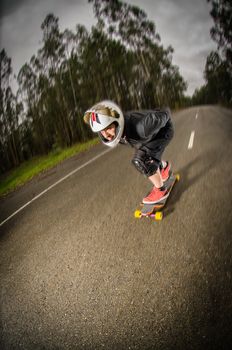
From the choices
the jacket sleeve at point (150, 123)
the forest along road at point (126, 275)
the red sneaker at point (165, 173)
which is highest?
the jacket sleeve at point (150, 123)

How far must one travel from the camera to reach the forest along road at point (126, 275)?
1.78 meters

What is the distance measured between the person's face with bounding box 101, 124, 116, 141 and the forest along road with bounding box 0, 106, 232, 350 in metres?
1.30

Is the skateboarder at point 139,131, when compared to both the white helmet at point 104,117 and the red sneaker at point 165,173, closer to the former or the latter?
the white helmet at point 104,117

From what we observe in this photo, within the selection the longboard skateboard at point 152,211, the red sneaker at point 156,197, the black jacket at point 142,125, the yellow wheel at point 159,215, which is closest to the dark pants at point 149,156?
the black jacket at point 142,125

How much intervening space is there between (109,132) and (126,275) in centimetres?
167

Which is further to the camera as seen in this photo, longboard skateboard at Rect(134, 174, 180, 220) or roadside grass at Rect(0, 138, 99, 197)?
roadside grass at Rect(0, 138, 99, 197)

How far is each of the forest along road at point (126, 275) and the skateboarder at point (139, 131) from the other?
651 mm

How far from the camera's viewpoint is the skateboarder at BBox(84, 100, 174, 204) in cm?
272

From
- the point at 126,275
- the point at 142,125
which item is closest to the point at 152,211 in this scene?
the point at 126,275

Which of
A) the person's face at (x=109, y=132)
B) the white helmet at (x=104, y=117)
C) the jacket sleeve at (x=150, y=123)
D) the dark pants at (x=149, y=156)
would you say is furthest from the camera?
the dark pants at (x=149, y=156)

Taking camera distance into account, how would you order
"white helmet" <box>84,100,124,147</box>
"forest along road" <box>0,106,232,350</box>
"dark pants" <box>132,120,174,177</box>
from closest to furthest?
"forest along road" <box>0,106,232,350</box>
"white helmet" <box>84,100,124,147</box>
"dark pants" <box>132,120,174,177</box>

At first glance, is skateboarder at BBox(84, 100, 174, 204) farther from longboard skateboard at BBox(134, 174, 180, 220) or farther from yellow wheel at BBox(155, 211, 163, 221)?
yellow wheel at BBox(155, 211, 163, 221)

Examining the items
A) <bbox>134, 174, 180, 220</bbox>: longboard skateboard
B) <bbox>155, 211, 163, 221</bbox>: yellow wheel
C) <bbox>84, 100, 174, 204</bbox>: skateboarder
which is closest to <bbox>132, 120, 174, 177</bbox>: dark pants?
<bbox>84, 100, 174, 204</bbox>: skateboarder

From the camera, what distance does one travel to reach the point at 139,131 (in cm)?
300
